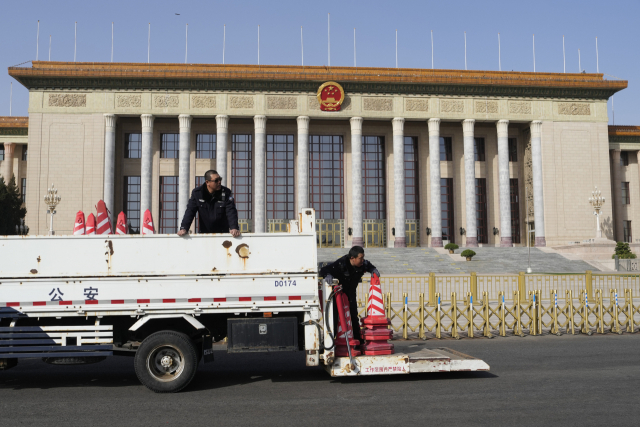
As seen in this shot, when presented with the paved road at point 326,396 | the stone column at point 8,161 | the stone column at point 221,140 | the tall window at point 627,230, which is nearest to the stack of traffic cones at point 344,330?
the paved road at point 326,396

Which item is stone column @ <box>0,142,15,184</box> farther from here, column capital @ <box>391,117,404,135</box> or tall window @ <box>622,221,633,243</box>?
tall window @ <box>622,221,633,243</box>

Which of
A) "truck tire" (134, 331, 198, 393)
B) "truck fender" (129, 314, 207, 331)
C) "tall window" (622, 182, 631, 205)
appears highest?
"tall window" (622, 182, 631, 205)

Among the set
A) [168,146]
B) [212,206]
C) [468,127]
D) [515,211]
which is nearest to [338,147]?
[468,127]

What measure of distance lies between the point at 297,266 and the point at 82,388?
363 centimetres

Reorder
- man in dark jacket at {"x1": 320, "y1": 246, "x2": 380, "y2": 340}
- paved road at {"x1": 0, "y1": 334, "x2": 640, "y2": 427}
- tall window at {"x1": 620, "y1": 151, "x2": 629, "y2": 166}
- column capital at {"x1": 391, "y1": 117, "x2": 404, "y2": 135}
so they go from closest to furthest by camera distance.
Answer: paved road at {"x1": 0, "y1": 334, "x2": 640, "y2": 427} → man in dark jacket at {"x1": 320, "y1": 246, "x2": 380, "y2": 340} → column capital at {"x1": 391, "y1": 117, "x2": 404, "y2": 135} → tall window at {"x1": 620, "y1": 151, "x2": 629, "y2": 166}

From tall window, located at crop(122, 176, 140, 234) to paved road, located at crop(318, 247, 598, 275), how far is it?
16420 millimetres

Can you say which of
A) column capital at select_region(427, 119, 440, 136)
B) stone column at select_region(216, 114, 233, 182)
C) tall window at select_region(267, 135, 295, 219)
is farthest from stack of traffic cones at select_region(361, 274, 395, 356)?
column capital at select_region(427, 119, 440, 136)

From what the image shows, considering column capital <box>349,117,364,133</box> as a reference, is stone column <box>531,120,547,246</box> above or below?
below

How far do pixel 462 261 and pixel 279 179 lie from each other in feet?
58.0

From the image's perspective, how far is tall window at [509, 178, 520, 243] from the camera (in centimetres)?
4969

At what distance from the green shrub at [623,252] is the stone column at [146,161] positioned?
35.0 m

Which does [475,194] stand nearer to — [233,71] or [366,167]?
[366,167]

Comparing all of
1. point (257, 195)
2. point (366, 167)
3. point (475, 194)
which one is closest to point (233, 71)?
point (257, 195)

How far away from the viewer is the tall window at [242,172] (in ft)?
157
